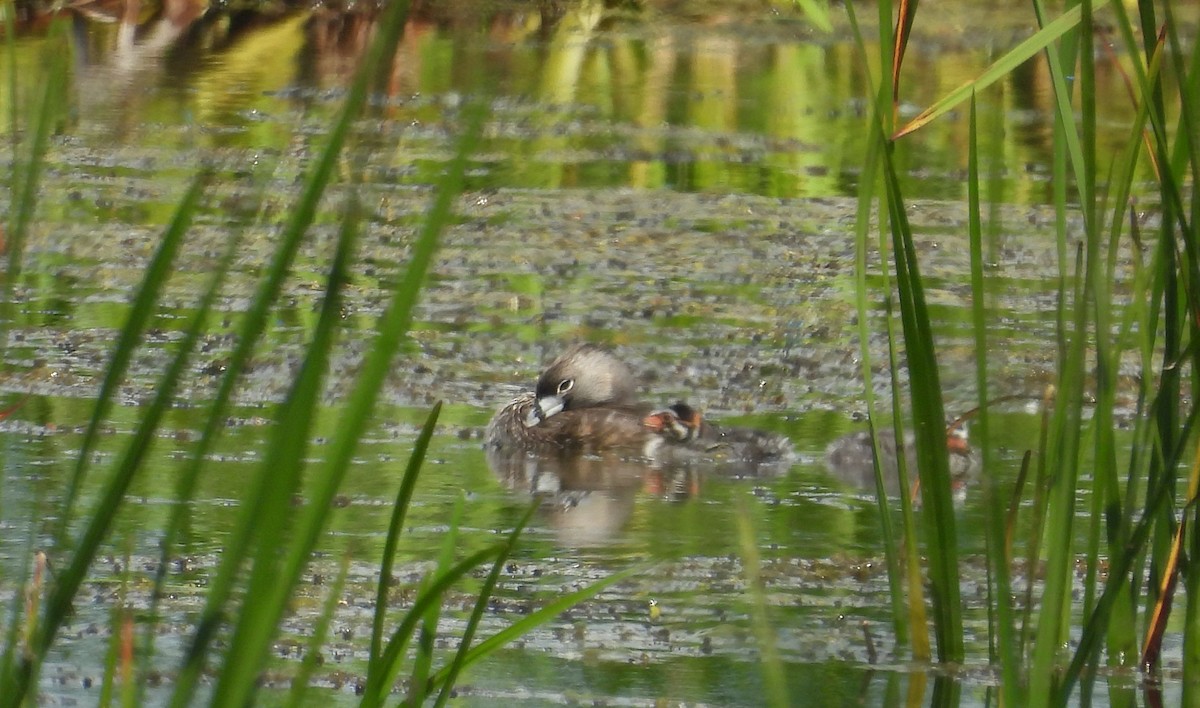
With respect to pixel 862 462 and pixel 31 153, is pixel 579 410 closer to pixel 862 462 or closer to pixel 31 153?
pixel 862 462

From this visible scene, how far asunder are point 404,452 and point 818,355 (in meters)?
1.30

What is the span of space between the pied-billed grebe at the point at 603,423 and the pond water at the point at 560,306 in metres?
0.08

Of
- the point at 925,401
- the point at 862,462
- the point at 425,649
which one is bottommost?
the point at 862,462

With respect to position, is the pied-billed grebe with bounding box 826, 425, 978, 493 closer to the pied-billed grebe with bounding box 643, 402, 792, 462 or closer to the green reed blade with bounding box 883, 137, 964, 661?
the pied-billed grebe with bounding box 643, 402, 792, 462

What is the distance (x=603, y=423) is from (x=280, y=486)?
10.8 feet

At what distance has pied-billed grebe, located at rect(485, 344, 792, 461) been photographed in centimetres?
398

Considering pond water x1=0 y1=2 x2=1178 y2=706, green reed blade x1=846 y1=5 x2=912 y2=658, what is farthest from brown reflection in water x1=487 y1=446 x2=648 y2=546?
green reed blade x1=846 y1=5 x2=912 y2=658

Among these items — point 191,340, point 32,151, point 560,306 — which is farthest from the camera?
point 560,306

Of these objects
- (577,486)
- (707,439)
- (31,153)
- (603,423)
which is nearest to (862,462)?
(707,439)

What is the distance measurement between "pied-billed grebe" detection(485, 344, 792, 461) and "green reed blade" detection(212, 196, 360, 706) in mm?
2722

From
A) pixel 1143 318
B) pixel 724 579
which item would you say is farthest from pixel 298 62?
pixel 1143 318

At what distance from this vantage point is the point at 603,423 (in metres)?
4.42

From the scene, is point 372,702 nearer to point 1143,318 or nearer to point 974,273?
point 974,273

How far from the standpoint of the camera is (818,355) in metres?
4.67
